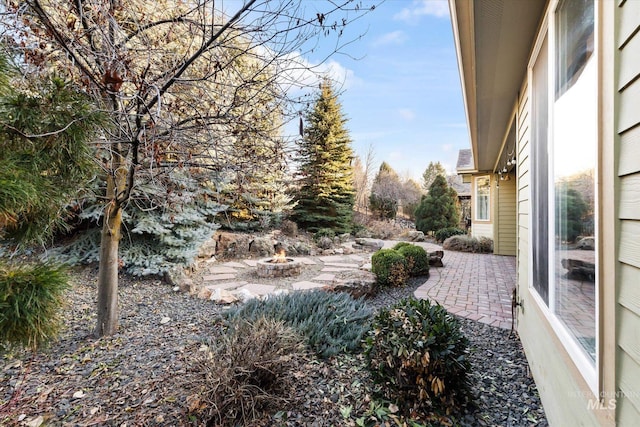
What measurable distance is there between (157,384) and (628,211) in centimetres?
277

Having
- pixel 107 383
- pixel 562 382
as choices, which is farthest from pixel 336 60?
pixel 107 383

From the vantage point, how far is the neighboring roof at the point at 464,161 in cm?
1070

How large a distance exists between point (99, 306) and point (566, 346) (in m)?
3.69

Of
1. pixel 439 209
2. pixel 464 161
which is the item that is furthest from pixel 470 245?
pixel 439 209

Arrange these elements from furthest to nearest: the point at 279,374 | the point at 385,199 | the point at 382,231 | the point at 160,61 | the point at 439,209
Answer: the point at 385,199 → the point at 439,209 → the point at 382,231 → the point at 160,61 → the point at 279,374

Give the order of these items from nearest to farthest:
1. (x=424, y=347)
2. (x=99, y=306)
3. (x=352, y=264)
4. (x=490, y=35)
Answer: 1. (x=424, y=347)
2. (x=490, y=35)
3. (x=99, y=306)
4. (x=352, y=264)

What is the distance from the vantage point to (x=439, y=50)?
539cm

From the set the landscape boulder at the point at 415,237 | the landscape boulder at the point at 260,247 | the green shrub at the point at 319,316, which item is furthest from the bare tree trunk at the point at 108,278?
the landscape boulder at the point at 415,237

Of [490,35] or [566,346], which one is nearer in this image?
[566,346]

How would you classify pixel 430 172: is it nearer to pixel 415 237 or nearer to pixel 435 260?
pixel 415 237

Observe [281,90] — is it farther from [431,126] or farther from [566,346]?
[431,126]

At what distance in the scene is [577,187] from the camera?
4.73 ft

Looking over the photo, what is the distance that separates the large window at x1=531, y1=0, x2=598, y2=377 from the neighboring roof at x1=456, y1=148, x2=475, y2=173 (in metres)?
9.14

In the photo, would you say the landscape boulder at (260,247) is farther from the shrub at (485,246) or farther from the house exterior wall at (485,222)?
the house exterior wall at (485,222)
